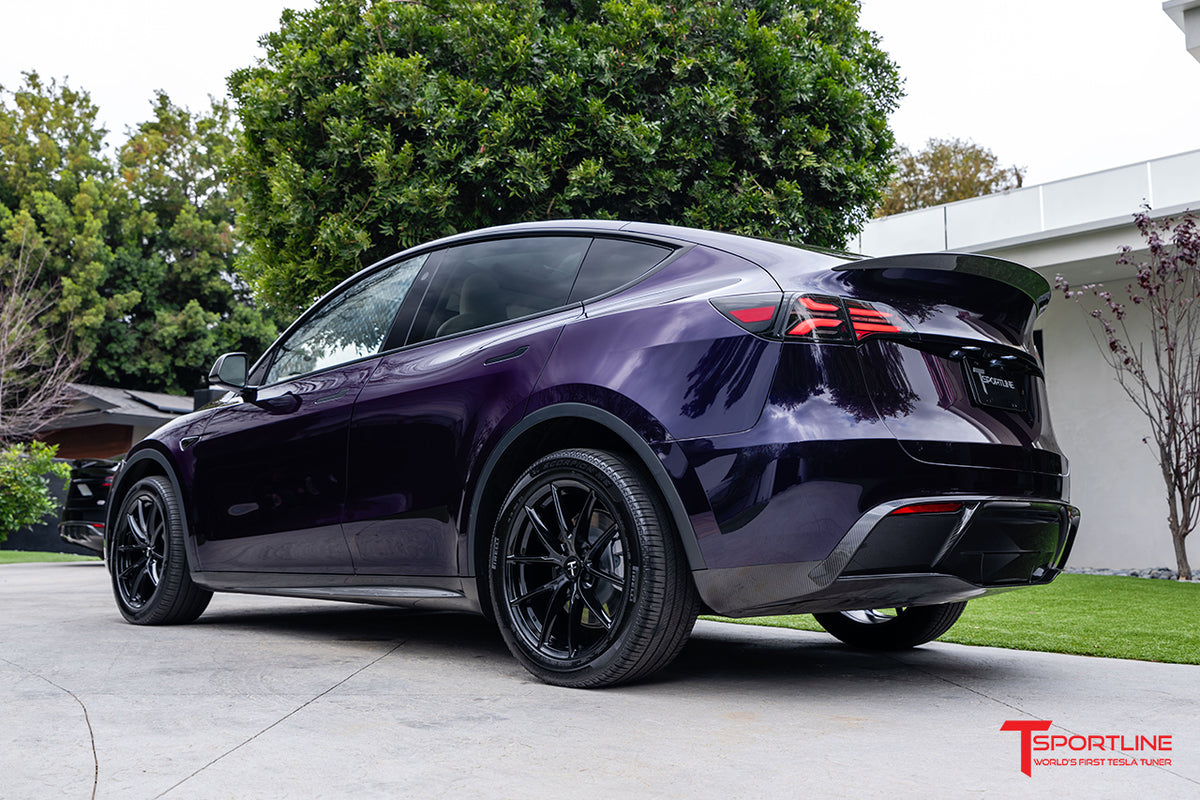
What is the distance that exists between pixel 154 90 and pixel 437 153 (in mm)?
31344

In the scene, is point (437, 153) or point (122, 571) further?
point (437, 153)

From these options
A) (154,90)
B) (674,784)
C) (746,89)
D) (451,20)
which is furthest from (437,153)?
(154,90)

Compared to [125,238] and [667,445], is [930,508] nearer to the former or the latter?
[667,445]

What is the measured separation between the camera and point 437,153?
10875 millimetres

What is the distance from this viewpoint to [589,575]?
11.1ft

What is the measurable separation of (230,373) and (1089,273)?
11970mm

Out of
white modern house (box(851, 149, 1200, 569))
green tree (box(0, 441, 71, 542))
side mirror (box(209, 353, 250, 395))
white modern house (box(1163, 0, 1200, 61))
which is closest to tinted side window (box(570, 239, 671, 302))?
side mirror (box(209, 353, 250, 395))

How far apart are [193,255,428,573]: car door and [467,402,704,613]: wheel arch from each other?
0.80 meters

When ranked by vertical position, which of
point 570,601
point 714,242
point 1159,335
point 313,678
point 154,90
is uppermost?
point 154,90

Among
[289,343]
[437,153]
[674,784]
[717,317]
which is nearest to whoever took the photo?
[674,784]

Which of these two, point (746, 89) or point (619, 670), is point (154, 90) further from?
point (619, 670)

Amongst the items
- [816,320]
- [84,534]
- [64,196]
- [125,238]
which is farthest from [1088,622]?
[64,196]

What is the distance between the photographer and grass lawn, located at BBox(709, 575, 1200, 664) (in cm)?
484

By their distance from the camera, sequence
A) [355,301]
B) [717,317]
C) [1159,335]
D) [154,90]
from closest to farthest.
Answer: [717,317] < [355,301] < [1159,335] < [154,90]
